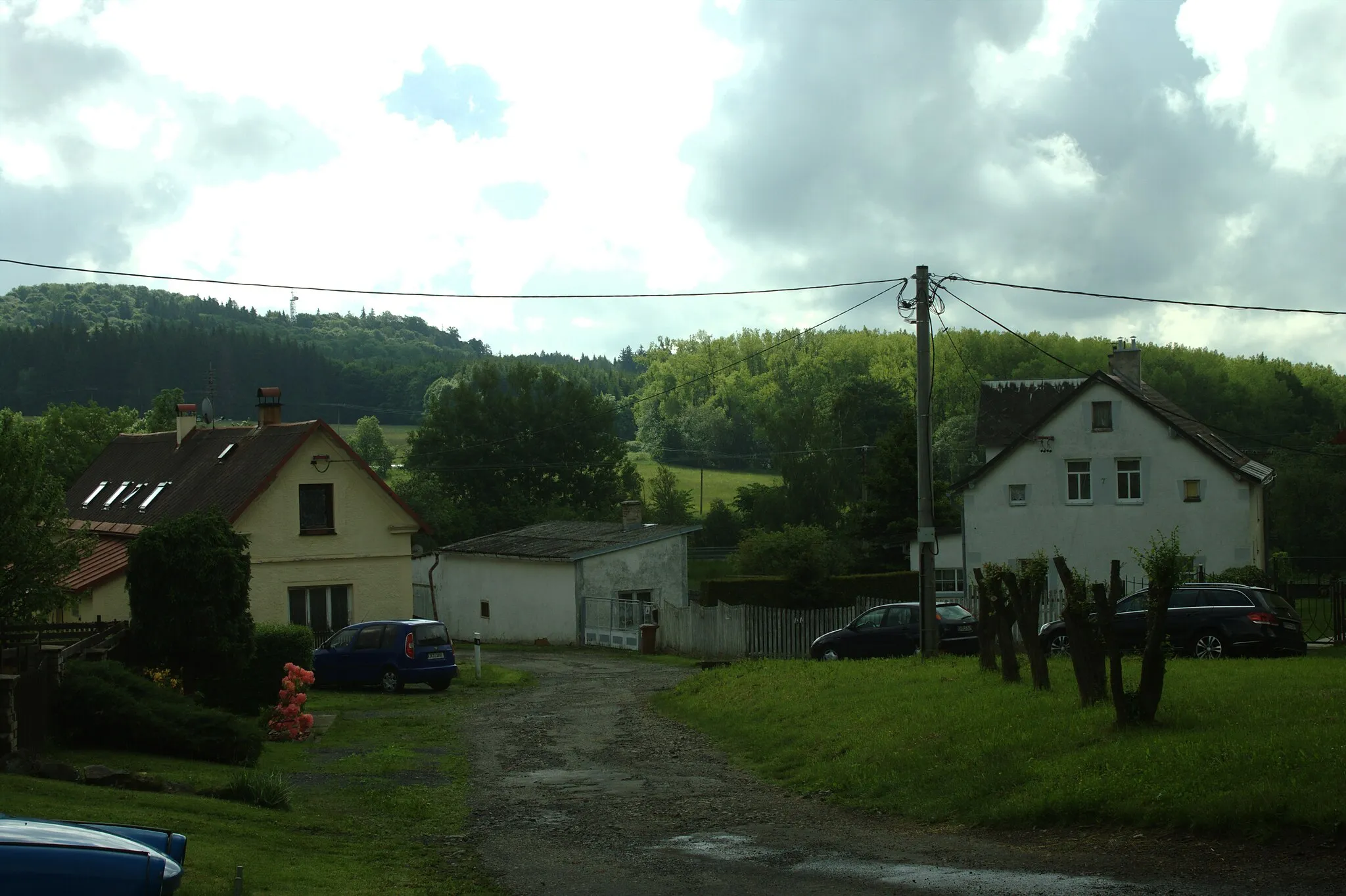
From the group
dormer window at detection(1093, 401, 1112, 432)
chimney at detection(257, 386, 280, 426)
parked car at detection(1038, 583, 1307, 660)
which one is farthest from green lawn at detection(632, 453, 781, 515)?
parked car at detection(1038, 583, 1307, 660)

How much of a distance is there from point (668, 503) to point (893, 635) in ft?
158

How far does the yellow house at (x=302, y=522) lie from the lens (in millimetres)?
33188

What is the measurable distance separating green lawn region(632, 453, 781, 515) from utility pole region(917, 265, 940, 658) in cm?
7164

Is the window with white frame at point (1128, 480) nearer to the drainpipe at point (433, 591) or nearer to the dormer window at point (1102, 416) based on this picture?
the dormer window at point (1102, 416)

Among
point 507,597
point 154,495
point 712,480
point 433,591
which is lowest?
point 507,597

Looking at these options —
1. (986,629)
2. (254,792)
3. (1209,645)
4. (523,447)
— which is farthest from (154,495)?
(523,447)

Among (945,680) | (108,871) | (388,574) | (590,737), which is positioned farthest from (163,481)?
(108,871)

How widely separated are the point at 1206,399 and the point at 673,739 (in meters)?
87.7

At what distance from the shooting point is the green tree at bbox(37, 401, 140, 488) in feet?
183

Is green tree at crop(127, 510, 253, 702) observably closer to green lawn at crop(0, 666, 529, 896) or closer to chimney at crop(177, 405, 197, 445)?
green lawn at crop(0, 666, 529, 896)

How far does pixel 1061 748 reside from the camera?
1212cm

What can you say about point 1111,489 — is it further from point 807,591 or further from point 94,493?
point 94,493

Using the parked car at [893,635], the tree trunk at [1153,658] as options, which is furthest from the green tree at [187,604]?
the parked car at [893,635]

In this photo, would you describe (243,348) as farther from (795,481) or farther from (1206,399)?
(1206,399)
